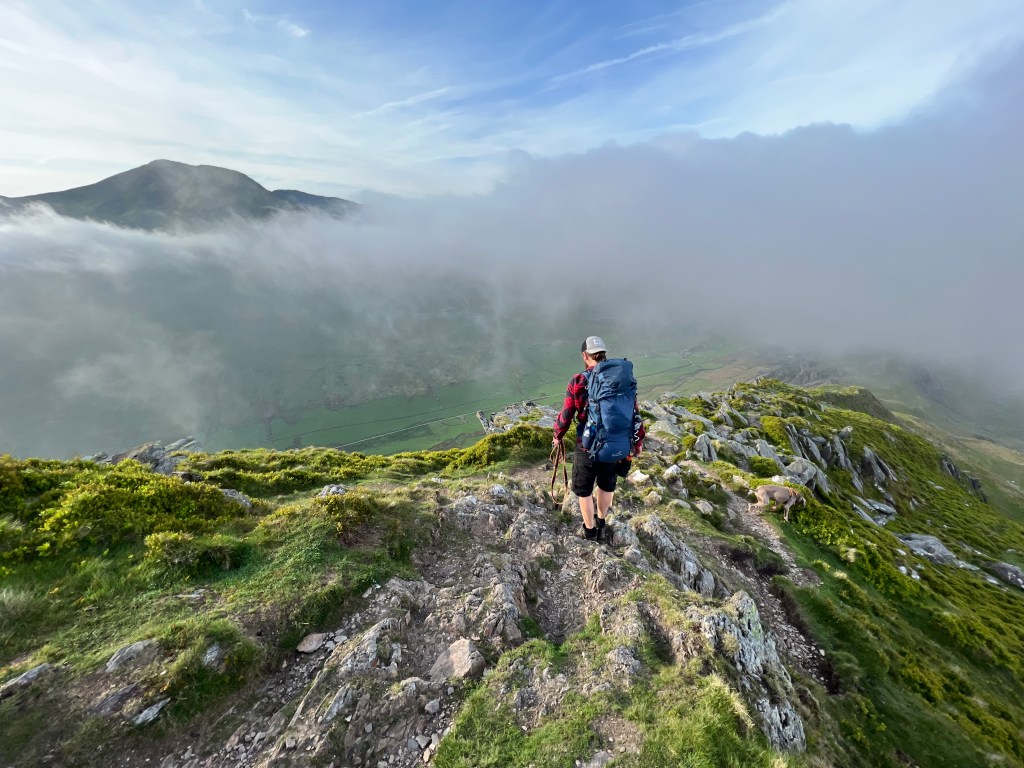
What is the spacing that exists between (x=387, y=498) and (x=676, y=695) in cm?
1110

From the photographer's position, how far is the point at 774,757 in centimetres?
760

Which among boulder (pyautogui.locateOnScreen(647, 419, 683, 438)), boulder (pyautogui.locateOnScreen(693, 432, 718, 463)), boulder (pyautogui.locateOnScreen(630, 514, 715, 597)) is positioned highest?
boulder (pyautogui.locateOnScreen(630, 514, 715, 597))

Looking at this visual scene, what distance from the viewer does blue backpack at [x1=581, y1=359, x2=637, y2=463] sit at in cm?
1109

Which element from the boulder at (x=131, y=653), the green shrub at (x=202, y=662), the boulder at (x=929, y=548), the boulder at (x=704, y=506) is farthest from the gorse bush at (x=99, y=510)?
the boulder at (x=929, y=548)

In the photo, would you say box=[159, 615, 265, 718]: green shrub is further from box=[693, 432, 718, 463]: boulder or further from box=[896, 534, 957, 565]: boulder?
box=[896, 534, 957, 565]: boulder

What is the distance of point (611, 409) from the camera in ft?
36.2

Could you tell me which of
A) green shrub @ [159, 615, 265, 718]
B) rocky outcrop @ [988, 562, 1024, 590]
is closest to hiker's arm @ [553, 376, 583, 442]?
green shrub @ [159, 615, 265, 718]

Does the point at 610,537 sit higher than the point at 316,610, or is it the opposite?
the point at 316,610

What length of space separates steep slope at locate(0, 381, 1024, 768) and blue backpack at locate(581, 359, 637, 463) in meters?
4.37

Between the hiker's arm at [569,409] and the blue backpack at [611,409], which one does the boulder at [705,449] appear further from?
the blue backpack at [611,409]

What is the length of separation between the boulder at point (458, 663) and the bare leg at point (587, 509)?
19.0ft

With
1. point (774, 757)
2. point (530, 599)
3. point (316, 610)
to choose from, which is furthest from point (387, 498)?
point (774, 757)

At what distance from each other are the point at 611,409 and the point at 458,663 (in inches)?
280

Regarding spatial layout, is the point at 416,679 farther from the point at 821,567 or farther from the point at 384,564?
the point at 821,567
